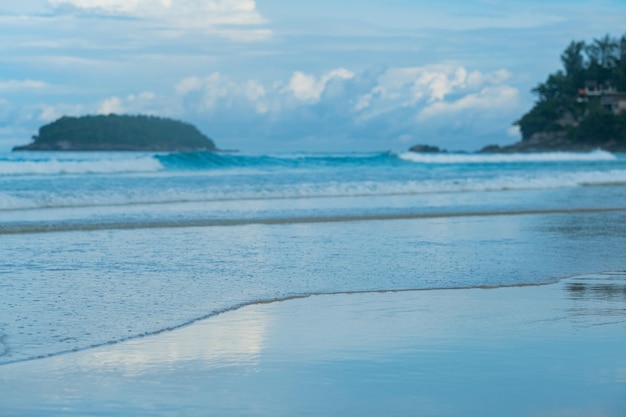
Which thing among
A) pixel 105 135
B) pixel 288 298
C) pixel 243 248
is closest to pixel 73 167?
pixel 243 248

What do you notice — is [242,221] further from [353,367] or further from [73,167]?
[73,167]

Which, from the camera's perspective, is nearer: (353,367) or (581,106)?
(353,367)

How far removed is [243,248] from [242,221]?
457cm

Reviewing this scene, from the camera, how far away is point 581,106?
3856 inches

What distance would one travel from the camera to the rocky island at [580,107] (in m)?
89.5

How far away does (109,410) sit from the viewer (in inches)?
179

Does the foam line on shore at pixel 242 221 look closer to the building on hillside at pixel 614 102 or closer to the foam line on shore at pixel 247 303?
the foam line on shore at pixel 247 303

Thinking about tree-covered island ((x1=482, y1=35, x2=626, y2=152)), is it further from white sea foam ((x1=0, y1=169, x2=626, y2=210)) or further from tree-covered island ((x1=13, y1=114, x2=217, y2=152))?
white sea foam ((x1=0, y1=169, x2=626, y2=210))

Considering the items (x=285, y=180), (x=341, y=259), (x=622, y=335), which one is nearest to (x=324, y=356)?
(x=622, y=335)

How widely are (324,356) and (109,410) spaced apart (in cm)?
→ 162

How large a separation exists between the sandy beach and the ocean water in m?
0.66

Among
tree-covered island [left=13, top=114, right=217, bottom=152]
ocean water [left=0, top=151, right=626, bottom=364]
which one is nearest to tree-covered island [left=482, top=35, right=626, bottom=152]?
tree-covered island [left=13, top=114, right=217, bottom=152]

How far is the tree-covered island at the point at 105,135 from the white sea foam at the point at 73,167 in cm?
4001

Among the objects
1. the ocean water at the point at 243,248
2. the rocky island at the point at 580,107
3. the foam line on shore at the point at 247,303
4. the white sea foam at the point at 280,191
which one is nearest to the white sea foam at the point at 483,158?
the rocky island at the point at 580,107
